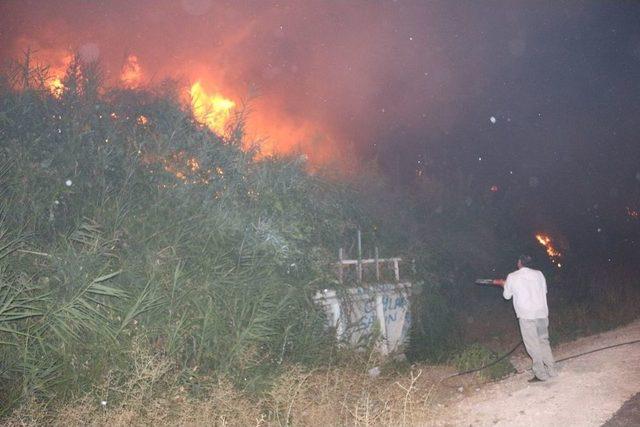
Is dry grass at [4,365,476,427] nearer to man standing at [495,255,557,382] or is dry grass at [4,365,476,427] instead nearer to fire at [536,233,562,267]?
man standing at [495,255,557,382]

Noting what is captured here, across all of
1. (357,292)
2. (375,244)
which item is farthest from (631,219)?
(357,292)

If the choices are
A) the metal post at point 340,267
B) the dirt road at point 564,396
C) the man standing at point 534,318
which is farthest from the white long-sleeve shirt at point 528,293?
the metal post at point 340,267

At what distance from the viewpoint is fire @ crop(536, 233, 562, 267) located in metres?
21.5

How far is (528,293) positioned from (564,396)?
1.62 m

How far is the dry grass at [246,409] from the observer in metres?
5.01

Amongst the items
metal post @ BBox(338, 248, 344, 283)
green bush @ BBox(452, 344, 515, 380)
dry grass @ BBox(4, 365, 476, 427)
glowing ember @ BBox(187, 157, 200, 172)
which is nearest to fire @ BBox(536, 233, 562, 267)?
green bush @ BBox(452, 344, 515, 380)

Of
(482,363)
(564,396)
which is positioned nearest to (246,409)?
(564,396)

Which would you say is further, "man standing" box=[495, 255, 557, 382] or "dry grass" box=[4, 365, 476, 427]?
"man standing" box=[495, 255, 557, 382]

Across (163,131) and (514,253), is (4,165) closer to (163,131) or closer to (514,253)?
(163,131)

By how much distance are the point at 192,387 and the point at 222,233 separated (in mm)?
2626

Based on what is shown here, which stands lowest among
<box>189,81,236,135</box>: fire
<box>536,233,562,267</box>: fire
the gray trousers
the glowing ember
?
the gray trousers

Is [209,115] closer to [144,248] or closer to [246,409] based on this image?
[144,248]

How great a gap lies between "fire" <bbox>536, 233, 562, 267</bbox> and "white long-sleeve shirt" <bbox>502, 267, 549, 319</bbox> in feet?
48.7

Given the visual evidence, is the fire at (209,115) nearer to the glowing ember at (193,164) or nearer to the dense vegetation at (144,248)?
the dense vegetation at (144,248)
